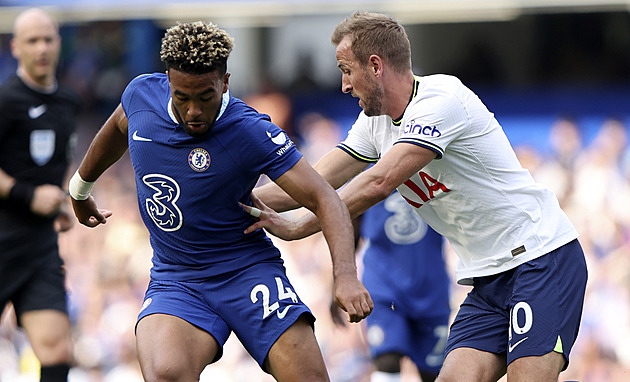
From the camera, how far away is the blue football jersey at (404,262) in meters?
7.39

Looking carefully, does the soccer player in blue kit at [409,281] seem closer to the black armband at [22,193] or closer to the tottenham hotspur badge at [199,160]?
the black armband at [22,193]

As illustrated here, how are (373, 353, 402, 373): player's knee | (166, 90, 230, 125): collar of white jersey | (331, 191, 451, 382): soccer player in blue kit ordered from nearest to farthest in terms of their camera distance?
(166, 90, 230, 125): collar of white jersey → (373, 353, 402, 373): player's knee → (331, 191, 451, 382): soccer player in blue kit

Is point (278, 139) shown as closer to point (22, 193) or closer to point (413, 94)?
point (413, 94)

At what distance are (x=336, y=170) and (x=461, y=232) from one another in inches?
33.1

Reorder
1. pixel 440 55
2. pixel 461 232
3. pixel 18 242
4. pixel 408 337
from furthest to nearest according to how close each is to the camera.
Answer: pixel 440 55 → pixel 408 337 → pixel 18 242 → pixel 461 232

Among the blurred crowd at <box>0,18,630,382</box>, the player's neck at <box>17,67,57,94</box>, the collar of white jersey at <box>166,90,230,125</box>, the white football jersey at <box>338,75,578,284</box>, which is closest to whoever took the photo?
the collar of white jersey at <box>166,90,230,125</box>

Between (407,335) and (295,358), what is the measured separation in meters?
2.88

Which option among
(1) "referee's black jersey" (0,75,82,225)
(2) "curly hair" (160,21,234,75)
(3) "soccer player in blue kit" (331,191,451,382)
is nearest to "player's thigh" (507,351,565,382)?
(2) "curly hair" (160,21,234,75)

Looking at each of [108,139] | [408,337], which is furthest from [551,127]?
[108,139]

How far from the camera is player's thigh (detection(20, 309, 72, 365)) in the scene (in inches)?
250

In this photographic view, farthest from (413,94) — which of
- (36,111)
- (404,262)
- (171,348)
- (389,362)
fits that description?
(36,111)

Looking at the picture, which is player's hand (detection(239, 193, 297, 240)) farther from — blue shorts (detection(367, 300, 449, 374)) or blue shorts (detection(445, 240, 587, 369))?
blue shorts (detection(367, 300, 449, 374))

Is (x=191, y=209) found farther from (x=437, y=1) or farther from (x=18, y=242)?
(x=437, y=1)

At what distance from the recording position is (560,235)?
488 centimetres
